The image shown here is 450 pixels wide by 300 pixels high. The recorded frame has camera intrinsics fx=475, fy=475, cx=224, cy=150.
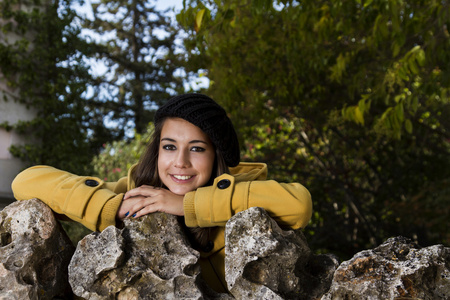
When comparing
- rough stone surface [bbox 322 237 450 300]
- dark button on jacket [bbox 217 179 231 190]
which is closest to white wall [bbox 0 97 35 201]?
dark button on jacket [bbox 217 179 231 190]

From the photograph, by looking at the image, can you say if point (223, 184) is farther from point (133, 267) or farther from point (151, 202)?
point (133, 267)

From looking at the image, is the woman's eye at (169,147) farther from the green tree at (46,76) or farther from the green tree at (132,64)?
the green tree at (132,64)

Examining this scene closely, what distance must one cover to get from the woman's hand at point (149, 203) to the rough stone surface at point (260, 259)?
0.26m

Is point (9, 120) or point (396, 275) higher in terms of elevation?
point (9, 120)

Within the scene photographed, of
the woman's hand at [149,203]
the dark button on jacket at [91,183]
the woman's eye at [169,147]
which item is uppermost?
the woman's eye at [169,147]

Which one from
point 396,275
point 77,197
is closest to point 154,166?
point 77,197

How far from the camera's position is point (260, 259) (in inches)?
59.1

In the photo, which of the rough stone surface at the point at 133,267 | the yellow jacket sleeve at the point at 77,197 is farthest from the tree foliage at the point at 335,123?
the rough stone surface at the point at 133,267

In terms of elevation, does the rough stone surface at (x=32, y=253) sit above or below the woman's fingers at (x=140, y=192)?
below

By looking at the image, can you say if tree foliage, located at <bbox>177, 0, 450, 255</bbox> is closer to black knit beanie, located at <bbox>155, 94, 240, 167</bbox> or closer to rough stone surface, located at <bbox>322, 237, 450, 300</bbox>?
black knit beanie, located at <bbox>155, 94, 240, 167</bbox>

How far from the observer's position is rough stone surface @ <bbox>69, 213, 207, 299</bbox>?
5.00 feet

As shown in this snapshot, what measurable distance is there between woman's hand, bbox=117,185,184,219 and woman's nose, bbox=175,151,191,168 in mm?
156

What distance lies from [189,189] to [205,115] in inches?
12.1

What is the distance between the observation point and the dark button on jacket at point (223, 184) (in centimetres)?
167
